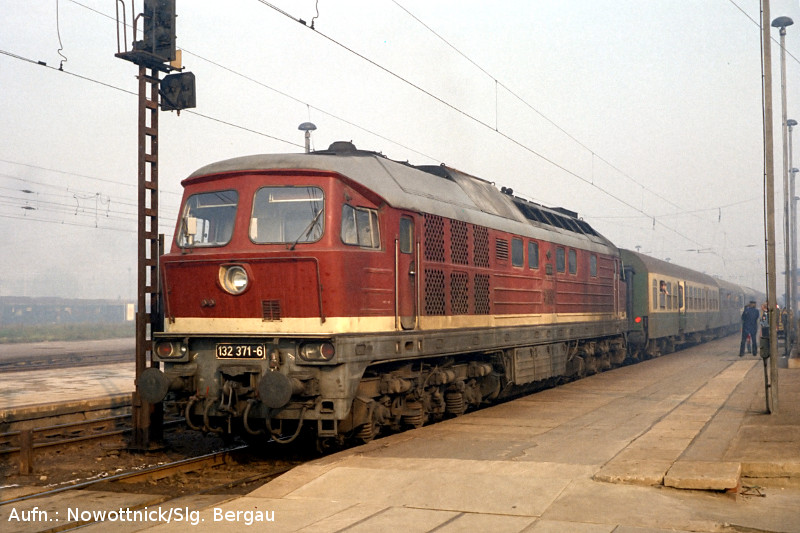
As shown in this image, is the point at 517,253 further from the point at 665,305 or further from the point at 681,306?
the point at 681,306

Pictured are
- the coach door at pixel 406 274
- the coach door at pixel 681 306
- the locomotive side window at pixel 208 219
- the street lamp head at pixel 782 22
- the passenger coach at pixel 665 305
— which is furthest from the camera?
the coach door at pixel 681 306

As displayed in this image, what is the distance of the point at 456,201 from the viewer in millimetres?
12977

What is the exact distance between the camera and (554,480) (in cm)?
784

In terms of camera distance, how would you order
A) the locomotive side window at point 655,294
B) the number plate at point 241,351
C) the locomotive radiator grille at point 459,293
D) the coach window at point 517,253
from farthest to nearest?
the locomotive side window at point 655,294, the coach window at point 517,253, the locomotive radiator grille at point 459,293, the number plate at point 241,351

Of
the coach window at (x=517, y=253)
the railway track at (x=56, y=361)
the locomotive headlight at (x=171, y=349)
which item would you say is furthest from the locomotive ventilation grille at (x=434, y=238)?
the railway track at (x=56, y=361)

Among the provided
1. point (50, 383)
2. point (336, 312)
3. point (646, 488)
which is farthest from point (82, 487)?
point (50, 383)

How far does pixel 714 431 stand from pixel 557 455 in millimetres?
2711

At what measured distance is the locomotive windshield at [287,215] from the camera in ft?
31.7

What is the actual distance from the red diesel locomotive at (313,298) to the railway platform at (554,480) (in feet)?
2.72

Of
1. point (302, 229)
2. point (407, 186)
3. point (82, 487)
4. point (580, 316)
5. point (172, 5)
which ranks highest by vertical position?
point (172, 5)

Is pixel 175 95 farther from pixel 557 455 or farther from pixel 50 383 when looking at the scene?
pixel 50 383

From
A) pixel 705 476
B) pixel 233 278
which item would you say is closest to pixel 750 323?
pixel 705 476

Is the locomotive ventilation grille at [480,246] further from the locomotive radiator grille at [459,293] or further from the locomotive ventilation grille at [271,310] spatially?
the locomotive ventilation grille at [271,310]

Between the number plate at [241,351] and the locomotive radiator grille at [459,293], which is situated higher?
the locomotive radiator grille at [459,293]
